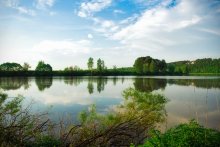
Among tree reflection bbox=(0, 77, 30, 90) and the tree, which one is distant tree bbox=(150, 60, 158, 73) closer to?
the tree

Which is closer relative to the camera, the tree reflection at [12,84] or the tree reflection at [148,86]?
the tree reflection at [148,86]

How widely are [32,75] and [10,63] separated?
35.2 meters

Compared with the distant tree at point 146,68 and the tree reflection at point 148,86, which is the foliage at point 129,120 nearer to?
the tree reflection at point 148,86

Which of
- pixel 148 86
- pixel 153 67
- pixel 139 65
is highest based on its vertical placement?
pixel 139 65

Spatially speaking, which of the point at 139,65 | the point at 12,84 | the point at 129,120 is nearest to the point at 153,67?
the point at 139,65

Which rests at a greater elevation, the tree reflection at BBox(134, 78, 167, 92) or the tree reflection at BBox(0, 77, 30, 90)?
the tree reflection at BBox(0, 77, 30, 90)

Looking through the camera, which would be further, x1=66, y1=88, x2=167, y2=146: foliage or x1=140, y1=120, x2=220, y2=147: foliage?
x1=66, y1=88, x2=167, y2=146: foliage

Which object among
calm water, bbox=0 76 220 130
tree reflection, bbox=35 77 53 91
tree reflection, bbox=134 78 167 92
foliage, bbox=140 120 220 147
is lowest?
calm water, bbox=0 76 220 130

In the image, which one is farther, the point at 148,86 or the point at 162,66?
the point at 162,66

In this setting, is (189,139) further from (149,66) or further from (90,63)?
(149,66)

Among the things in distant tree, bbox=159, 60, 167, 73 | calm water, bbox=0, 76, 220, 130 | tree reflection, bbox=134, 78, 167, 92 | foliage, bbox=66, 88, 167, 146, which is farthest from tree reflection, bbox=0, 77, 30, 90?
distant tree, bbox=159, 60, 167, 73

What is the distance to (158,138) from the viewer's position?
157 inches

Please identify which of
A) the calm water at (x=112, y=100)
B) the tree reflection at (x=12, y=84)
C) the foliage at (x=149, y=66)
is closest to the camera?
the calm water at (x=112, y=100)

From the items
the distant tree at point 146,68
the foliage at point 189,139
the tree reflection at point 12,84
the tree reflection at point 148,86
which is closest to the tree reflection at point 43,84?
the tree reflection at point 12,84
